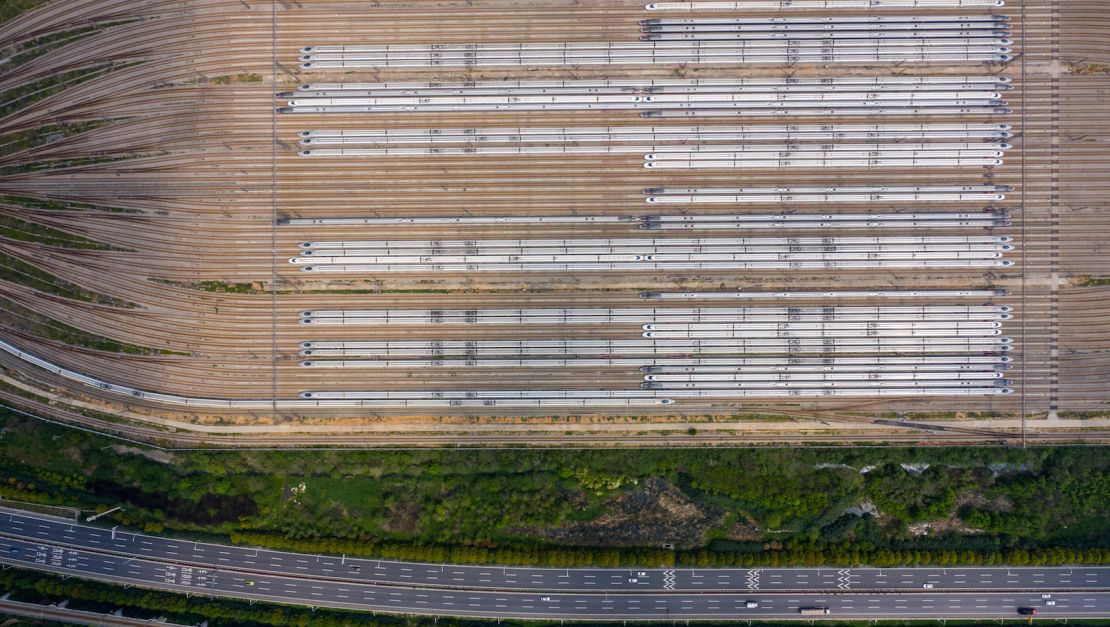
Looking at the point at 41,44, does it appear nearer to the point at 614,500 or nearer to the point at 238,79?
the point at 238,79

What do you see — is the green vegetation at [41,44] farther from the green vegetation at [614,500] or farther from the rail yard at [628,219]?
the green vegetation at [614,500]

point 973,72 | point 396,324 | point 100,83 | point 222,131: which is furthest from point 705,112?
point 100,83

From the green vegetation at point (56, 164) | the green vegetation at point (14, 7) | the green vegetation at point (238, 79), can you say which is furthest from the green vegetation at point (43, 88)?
the green vegetation at point (238, 79)

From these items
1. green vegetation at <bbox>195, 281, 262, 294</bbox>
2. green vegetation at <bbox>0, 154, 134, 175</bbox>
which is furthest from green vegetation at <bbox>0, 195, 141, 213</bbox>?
green vegetation at <bbox>195, 281, 262, 294</bbox>

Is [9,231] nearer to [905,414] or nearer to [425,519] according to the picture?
[425,519]

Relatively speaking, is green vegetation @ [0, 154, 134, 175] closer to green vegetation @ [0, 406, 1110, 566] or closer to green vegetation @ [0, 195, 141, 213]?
green vegetation @ [0, 195, 141, 213]
